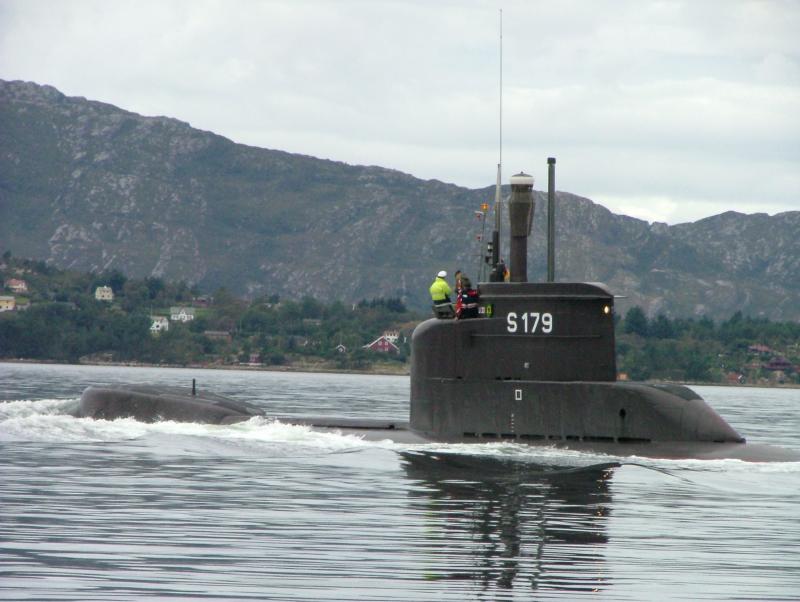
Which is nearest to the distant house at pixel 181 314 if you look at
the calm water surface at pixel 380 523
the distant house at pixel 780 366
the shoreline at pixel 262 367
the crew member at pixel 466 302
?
the shoreline at pixel 262 367

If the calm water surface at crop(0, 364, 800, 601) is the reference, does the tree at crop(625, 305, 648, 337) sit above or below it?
above

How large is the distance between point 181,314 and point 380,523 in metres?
170

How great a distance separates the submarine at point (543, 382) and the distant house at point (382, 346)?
122 metres

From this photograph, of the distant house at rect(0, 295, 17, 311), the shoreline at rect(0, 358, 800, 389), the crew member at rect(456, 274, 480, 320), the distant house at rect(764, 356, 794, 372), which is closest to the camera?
the crew member at rect(456, 274, 480, 320)

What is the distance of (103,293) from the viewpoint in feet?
609

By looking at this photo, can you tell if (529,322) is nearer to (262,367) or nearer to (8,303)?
(262,367)

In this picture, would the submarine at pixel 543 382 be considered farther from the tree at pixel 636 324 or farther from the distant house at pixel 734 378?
the tree at pixel 636 324

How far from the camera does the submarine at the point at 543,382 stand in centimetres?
2247

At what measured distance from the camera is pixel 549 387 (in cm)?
2266

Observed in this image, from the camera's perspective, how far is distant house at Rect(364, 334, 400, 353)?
146875 mm

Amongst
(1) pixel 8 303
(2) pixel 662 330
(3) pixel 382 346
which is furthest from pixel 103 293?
(2) pixel 662 330

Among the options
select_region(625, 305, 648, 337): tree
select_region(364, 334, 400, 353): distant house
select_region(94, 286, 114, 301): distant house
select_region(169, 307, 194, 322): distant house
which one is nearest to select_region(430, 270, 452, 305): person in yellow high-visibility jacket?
select_region(625, 305, 648, 337): tree

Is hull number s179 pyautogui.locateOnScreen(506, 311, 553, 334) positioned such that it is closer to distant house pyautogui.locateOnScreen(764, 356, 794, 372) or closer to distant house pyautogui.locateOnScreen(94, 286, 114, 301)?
distant house pyautogui.locateOnScreen(764, 356, 794, 372)

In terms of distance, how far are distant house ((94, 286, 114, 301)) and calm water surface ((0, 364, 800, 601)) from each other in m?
159
